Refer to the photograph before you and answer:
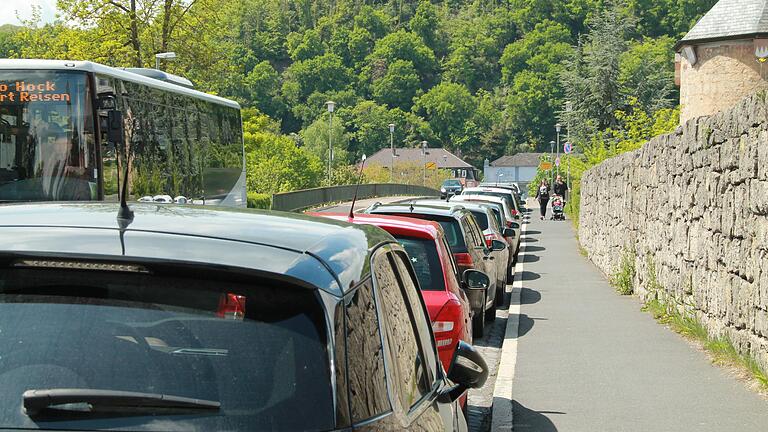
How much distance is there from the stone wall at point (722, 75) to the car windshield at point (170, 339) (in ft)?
106

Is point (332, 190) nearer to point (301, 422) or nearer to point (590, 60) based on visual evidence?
point (590, 60)

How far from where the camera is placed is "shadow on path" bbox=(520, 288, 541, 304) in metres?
16.6

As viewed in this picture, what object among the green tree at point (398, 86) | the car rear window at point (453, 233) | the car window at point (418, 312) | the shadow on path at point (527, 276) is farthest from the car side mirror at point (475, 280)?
the green tree at point (398, 86)

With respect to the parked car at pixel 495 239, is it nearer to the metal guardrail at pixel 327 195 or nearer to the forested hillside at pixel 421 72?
the metal guardrail at pixel 327 195

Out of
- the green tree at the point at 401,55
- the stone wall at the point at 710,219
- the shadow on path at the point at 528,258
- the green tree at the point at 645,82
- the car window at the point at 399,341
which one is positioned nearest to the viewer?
the car window at the point at 399,341

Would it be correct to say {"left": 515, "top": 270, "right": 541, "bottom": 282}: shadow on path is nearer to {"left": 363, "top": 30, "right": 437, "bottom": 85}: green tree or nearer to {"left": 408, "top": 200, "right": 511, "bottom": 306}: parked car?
{"left": 408, "top": 200, "right": 511, "bottom": 306}: parked car

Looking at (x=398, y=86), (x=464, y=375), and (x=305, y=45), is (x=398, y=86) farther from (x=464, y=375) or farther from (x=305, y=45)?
(x=464, y=375)

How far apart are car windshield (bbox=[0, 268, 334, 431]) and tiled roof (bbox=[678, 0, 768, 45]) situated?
33.2 m

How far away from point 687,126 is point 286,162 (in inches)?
2628

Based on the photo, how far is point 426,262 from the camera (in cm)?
855

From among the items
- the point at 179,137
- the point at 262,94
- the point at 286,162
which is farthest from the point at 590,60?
the point at 262,94

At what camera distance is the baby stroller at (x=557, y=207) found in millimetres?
48875

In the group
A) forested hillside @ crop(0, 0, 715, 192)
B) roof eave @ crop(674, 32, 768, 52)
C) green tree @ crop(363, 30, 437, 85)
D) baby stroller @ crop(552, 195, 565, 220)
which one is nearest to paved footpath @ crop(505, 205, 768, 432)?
roof eave @ crop(674, 32, 768, 52)

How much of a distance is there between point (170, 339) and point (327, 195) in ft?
172
